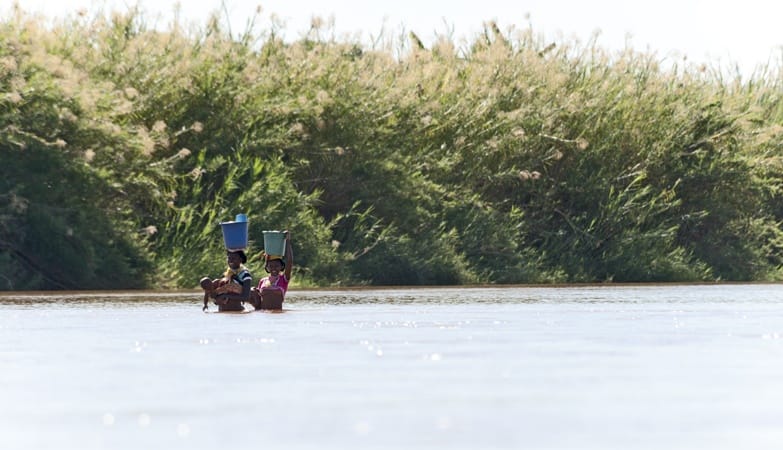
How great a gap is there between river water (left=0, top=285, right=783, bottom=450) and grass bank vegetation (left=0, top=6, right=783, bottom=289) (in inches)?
249

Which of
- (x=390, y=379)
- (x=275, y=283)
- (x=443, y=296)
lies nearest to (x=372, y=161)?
(x=443, y=296)

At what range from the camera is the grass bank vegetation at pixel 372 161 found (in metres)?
24.9

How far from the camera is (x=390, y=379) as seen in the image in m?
10.6

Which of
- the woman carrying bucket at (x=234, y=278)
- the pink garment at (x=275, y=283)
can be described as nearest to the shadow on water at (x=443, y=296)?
the pink garment at (x=275, y=283)

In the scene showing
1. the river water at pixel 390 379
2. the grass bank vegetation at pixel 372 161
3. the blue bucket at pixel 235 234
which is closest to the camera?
the river water at pixel 390 379

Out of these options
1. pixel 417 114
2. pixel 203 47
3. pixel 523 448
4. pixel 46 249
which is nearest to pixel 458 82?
pixel 417 114

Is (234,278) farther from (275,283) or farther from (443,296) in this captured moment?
(443,296)

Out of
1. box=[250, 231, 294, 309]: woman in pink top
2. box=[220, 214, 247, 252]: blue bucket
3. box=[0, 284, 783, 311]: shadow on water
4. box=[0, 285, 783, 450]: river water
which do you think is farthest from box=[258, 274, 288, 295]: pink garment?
box=[0, 284, 783, 311]: shadow on water

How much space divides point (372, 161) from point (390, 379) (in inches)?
730

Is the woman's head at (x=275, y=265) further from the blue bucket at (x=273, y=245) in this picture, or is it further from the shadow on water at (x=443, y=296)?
the shadow on water at (x=443, y=296)

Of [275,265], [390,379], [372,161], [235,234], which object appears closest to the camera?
[390,379]

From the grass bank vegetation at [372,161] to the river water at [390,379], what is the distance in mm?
6321

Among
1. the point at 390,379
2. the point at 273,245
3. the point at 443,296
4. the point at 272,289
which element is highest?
the point at 273,245

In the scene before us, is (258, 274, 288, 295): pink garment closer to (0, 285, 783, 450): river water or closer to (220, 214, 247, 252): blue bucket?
(0, 285, 783, 450): river water
